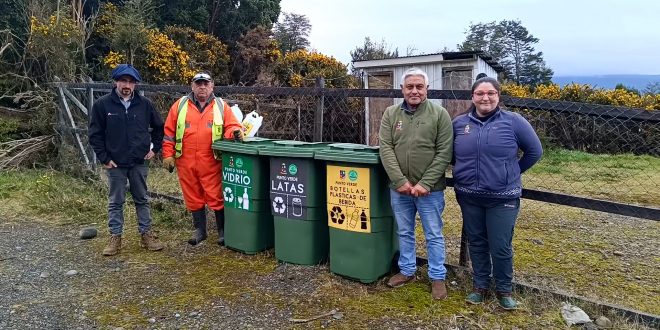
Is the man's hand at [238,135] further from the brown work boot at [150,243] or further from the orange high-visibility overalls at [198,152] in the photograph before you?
the brown work boot at [150,243]

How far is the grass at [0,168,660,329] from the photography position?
142 inches

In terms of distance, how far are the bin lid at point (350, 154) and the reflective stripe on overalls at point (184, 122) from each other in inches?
51.1

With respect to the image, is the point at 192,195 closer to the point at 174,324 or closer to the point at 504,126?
the point at 174,324

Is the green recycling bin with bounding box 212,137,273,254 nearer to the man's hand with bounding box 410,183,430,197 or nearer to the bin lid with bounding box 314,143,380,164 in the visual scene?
the bin lid with bounding box 314,143,380,164

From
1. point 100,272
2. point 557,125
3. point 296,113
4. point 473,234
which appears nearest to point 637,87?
point 557,125

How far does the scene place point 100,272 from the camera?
457 centimetres

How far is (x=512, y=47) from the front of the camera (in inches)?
1455

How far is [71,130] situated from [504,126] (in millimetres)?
7571

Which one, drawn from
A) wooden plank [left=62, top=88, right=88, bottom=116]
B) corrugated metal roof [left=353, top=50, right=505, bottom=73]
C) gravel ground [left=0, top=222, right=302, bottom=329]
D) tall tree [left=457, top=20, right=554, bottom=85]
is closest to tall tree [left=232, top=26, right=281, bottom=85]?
corrugated metal roof [left=353, top=50, right=505, bottom=73]

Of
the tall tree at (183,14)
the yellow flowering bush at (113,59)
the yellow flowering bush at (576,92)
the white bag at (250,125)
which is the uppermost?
the tall tree at (183,14)

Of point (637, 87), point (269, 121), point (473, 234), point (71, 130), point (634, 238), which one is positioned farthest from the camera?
point (637, 87)

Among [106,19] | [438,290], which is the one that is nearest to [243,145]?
[438,290]

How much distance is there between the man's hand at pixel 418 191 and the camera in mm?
3637

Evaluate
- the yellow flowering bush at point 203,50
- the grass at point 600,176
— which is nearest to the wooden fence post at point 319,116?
the grass at point 600,176
